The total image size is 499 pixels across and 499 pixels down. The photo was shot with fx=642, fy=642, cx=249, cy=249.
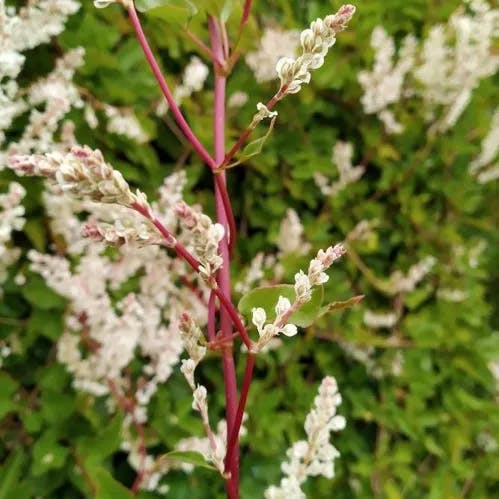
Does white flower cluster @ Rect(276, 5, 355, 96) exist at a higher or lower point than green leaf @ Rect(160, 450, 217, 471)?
higher

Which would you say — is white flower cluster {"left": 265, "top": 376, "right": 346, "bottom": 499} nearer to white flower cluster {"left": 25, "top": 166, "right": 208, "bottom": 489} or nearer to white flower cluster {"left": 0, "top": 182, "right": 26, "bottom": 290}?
white flower cluster {"left": 25, "top": 166, "right": 208, "bottom": 489}

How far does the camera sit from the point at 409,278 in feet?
4.86

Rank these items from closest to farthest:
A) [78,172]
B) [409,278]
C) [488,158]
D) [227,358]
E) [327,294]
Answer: [78,172] < [227,358] < [327,294] < [409,278] < [488,158]

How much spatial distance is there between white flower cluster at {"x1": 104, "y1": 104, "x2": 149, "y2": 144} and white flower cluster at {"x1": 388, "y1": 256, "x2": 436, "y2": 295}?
26.7 inches

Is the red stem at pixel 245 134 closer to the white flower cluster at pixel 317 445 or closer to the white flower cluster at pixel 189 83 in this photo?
the white flower cluster at pixel 317 445

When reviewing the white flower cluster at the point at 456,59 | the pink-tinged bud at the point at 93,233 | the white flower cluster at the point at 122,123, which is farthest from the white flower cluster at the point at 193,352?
the white flower cluster at the point at 456,59

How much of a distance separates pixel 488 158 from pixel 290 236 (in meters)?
0.64

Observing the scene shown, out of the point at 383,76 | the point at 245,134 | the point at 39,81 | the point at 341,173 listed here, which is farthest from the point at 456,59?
the point at 245,134

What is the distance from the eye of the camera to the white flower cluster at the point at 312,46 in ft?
1.65

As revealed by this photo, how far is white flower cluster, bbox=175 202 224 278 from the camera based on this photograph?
443mm

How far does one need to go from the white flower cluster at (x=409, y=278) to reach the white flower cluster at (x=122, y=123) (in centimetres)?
68

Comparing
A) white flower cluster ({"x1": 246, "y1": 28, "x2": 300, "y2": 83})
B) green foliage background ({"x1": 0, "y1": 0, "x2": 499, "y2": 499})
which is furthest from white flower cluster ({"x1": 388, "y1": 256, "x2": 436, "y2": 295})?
white flower cluster ({"x1": 246, "y1": 28, "x2": 300, "y2": 83})

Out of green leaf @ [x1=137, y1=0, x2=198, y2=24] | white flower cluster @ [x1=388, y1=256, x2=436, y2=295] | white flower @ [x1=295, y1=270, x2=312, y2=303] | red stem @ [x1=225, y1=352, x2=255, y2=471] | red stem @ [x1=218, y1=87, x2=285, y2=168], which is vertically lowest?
white flower cluster @ [x1=388, y1=256, x2=436, y2=295]

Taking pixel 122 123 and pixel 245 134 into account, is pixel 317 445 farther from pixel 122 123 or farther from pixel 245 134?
pixel 122 123
